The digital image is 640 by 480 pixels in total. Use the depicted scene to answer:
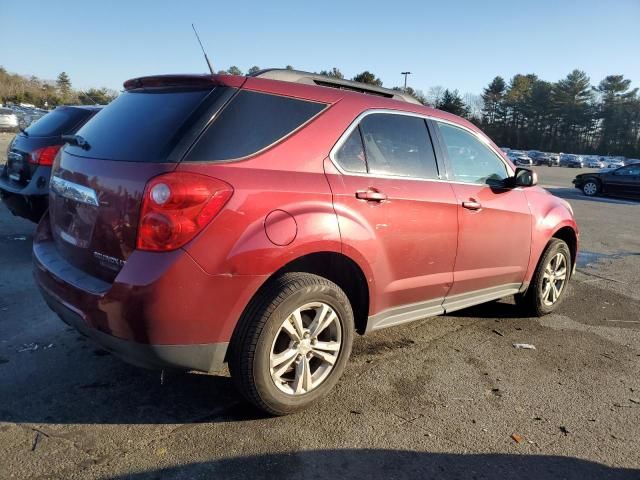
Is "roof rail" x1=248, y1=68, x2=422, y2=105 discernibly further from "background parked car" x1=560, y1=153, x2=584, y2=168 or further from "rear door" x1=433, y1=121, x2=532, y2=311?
"background parked car" x1=560, y1=153, x2=584, y2=168

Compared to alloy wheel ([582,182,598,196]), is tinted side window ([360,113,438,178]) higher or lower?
higher

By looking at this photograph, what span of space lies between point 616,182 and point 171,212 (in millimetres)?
22588

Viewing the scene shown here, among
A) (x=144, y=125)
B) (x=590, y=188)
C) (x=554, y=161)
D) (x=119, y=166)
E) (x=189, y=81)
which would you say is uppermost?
(x=189, y=81)

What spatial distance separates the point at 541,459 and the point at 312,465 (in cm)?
122

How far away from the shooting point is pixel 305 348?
288 cm

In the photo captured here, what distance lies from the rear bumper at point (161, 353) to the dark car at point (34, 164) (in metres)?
3.73

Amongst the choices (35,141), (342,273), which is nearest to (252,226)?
(342,273)

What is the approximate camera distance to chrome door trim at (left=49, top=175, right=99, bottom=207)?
270 centimetres

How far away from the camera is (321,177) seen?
9.54 feet

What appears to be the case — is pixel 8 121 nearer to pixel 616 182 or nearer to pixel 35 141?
pixel 35 141

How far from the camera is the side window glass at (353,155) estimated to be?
3.07m

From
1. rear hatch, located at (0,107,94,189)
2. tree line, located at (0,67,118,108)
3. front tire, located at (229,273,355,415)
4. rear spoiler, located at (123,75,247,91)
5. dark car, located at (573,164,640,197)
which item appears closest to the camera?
front tire, located at (229,273,355,415)

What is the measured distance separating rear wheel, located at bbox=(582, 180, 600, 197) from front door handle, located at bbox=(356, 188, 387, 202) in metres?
21.4

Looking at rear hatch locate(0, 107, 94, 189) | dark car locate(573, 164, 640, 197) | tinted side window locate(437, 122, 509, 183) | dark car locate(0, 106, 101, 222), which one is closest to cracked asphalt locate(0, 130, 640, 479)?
tinted side window locate(437, 122, 509, 183)
